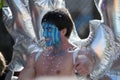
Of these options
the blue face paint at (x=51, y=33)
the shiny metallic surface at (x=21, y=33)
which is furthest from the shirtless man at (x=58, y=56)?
the shiny metallic surface at (x=21, y=33)

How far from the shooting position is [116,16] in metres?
2.01

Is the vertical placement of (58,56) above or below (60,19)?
below

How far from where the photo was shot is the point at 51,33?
199cm

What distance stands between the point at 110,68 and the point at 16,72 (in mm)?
498

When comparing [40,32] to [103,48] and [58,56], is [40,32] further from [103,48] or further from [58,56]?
[103,48]

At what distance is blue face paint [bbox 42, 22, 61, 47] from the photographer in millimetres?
1990

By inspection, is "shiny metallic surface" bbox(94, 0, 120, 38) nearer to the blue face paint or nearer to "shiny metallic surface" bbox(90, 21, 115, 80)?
"shiny metallic surface" bbox(90, 21, 115, 80)

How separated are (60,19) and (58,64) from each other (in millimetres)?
219

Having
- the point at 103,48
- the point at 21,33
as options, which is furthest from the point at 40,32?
the point at 103,48

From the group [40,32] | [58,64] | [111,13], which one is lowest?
[58,64]

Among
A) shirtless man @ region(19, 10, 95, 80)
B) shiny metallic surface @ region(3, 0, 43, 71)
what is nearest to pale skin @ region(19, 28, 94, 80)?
shirtless man @ region(19, 10, 95, 80)

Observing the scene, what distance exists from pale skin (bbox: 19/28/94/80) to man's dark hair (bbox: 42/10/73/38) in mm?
23

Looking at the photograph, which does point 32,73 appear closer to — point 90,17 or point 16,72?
point 16,72

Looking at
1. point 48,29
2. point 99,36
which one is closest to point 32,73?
point 48,29
